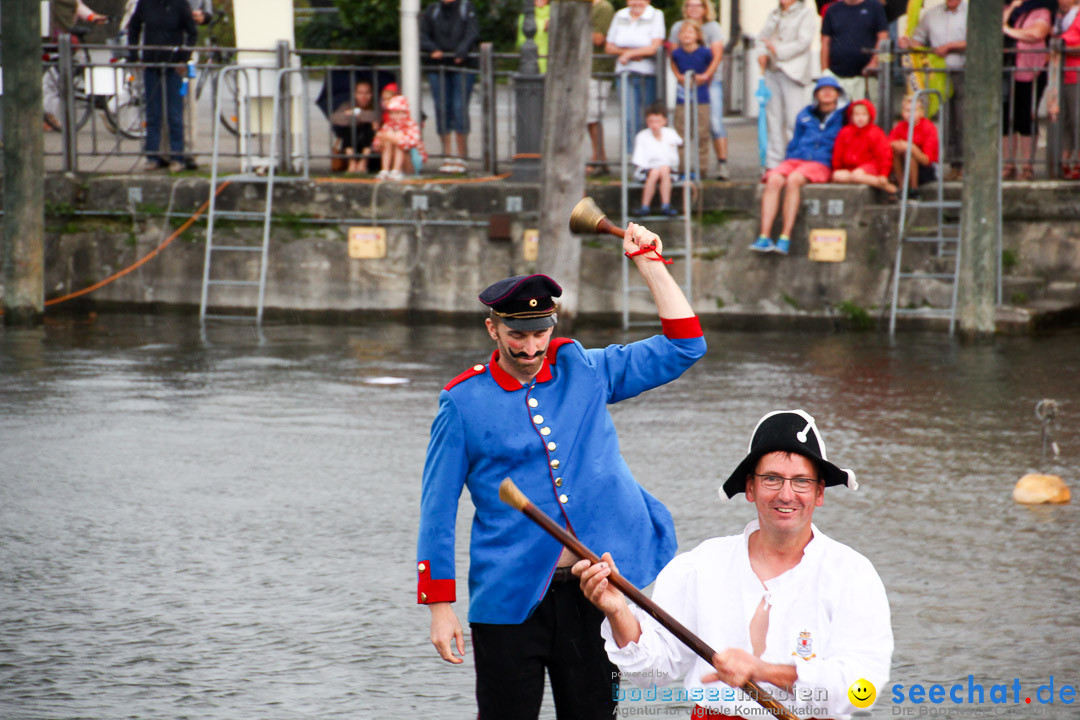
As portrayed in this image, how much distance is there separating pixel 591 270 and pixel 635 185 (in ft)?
3.11

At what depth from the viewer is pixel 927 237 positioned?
13.6 m

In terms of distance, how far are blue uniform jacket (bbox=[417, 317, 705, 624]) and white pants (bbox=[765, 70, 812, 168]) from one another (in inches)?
421

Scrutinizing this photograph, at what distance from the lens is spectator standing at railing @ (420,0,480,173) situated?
50.9ft

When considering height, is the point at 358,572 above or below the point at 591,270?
below

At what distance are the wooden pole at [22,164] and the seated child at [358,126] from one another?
10.4 ft

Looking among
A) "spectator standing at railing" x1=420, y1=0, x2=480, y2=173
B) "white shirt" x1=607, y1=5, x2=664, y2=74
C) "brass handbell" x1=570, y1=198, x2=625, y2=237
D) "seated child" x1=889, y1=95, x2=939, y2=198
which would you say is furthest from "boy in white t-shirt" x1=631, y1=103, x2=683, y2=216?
"brass handbell" x1=570, y1=198, x2=625, y2=237

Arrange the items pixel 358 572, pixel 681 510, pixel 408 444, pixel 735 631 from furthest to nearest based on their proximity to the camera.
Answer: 1. pixel 408 444
2. pixel 681 510
3. pixel 358 572
4. pixel 735 631

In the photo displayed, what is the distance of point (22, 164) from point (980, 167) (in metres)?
8.82

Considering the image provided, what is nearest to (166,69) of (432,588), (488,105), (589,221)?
(488,105)

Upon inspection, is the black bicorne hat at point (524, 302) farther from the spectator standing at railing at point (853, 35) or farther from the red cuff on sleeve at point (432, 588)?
the spectator standing at railing at point (853, 35)

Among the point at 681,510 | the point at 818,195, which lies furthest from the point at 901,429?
the point at 818,195

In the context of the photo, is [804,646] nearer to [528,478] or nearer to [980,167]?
[528,478]

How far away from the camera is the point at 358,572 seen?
6340mm

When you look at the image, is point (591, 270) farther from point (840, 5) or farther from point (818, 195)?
point (840, 5)
